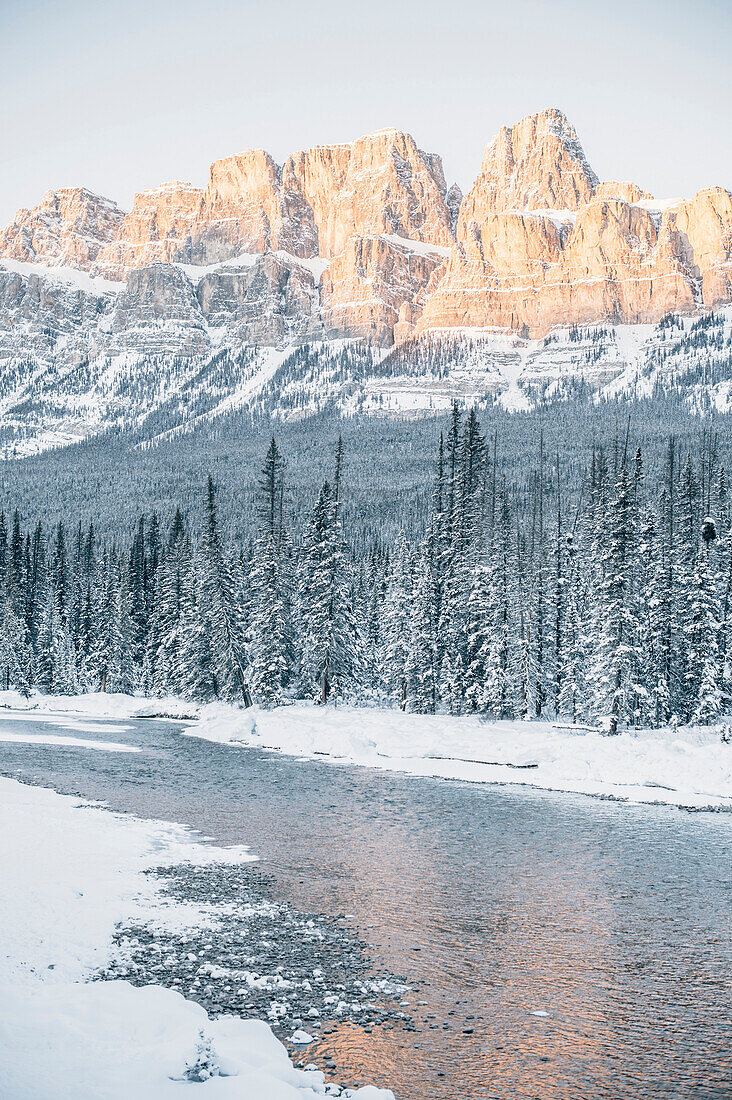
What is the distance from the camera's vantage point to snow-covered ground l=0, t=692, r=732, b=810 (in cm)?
3172

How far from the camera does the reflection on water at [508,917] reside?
1001 centimetres

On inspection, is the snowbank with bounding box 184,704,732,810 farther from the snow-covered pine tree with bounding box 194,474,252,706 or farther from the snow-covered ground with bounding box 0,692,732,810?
the snow-covered pine tree with bounding box 194,474,252,706

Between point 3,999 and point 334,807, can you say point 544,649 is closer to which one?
point 334,807

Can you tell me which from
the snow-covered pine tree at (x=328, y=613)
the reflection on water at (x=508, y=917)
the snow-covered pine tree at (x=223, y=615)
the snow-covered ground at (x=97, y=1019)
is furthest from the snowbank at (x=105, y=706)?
the snow-covered ground at (x=97, y=1019)

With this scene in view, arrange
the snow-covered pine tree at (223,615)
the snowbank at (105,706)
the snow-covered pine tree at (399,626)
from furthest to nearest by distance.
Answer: the snowbank at (105,706) → the snow-covered pine tree at (399,626) → the snow-covered pine tree at (223,615)

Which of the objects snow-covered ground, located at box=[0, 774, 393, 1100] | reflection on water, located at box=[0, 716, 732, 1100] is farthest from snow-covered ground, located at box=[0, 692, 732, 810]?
snow-covered ground, located at box=[0, 774, 393, 1100]

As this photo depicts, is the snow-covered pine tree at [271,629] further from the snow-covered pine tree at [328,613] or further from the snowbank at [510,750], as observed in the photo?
the snowbank at [510,750]

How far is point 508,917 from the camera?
15.4 metres

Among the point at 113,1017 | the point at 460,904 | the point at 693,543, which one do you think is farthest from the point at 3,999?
the point at 693,543

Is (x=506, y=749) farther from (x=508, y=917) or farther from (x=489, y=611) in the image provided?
(x=508, y=917)

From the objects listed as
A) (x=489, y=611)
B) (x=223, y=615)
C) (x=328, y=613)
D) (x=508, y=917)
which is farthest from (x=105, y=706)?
→ (x=508, y=917)

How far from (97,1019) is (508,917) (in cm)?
878

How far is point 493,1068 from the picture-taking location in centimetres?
985

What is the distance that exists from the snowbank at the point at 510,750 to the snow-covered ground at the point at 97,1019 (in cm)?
2086
